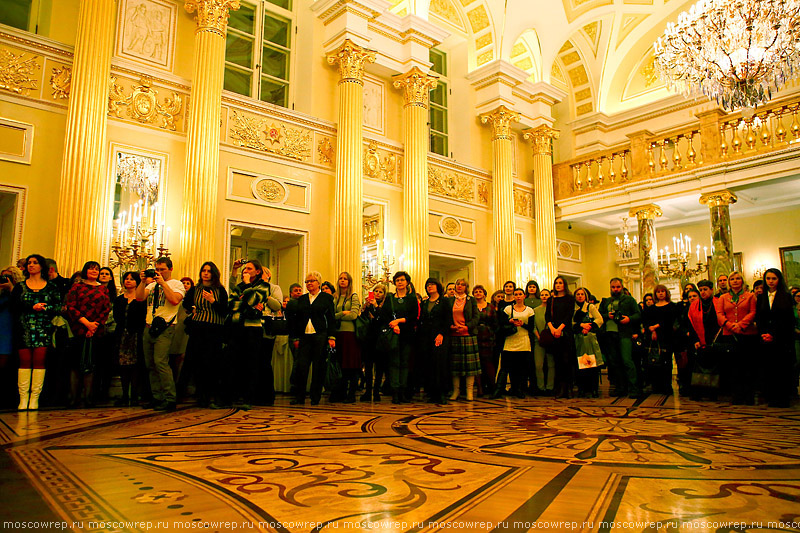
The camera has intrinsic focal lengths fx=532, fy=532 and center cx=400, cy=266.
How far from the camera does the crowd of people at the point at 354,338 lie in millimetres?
3939

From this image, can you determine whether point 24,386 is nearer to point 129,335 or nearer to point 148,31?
point 129,335

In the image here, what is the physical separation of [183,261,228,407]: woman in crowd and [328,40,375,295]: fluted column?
3.48 meters

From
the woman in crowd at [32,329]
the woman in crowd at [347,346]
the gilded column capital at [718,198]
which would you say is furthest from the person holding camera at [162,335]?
the gilded column capital at [718,198]

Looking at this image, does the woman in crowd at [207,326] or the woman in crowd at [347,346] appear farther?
the woman in crowd at [347,346]

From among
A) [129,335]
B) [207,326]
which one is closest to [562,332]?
[207,326]

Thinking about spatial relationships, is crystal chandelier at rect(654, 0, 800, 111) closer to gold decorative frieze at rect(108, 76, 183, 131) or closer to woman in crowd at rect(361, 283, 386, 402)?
woman in crowd at rect(361, 283, 386, 402)

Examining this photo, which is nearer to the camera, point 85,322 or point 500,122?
point 85,322

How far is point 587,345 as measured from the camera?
5.06 m

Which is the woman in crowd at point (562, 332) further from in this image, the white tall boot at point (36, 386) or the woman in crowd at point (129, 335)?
the white tall boot at point (36, 386)

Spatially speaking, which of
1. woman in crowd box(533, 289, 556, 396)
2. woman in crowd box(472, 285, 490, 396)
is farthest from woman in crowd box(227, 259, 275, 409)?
woman in crowd box(533, 289, 556, 396)

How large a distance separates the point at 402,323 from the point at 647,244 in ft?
21.5

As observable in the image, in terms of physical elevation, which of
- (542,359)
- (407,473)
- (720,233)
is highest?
(720,233)

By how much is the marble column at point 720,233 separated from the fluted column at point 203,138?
294 inches

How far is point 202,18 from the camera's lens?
6.72 metres
